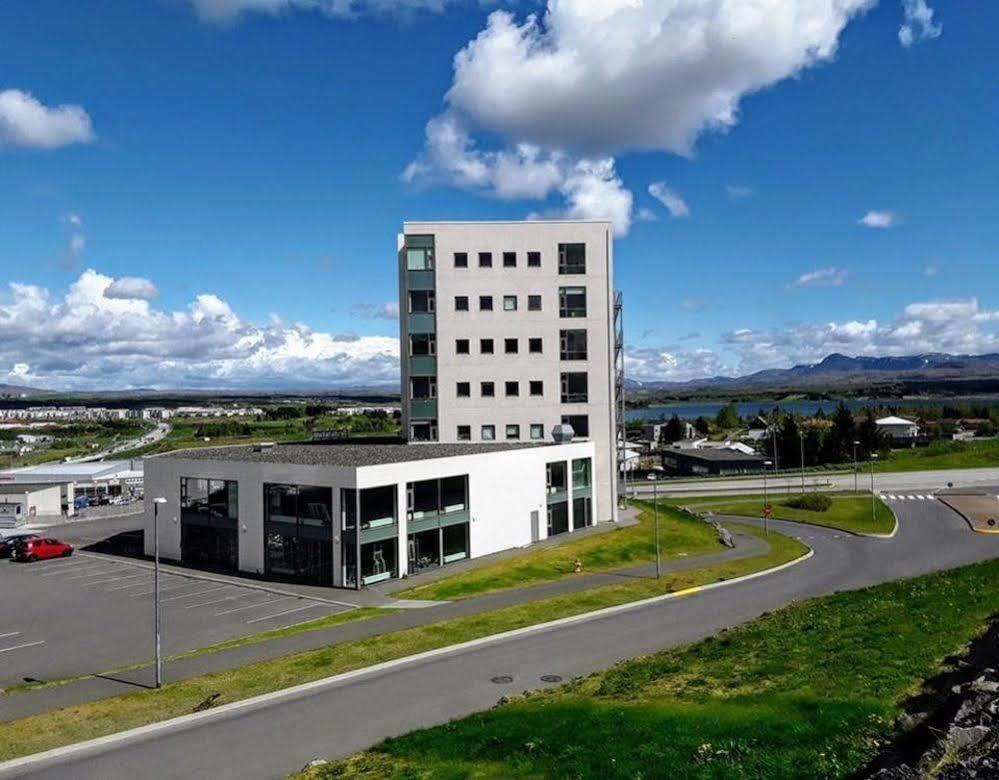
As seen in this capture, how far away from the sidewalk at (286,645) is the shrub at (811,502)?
1548 inches

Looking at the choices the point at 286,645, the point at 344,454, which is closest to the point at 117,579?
the point at 344,454

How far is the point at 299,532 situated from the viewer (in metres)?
42.0

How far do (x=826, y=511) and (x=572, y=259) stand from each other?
1513 inches

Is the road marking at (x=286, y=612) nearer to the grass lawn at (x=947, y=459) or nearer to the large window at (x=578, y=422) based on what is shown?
the large window at (x=578, y=422)

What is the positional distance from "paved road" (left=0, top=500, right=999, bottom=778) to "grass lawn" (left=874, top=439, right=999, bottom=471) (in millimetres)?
78927

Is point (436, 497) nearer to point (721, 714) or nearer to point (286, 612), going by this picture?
point (286, 612)

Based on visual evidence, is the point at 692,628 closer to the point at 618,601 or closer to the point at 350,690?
the point at 618,601

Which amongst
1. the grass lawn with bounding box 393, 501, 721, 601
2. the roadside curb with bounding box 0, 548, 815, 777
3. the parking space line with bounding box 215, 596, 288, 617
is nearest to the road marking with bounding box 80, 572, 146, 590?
the parking space line with bounding box 215, 596, 288, 617

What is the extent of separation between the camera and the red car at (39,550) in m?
48.5

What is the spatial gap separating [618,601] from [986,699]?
22.8 metres

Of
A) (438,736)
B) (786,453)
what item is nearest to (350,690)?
(438,736)

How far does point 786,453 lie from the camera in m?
133

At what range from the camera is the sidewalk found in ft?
78.5

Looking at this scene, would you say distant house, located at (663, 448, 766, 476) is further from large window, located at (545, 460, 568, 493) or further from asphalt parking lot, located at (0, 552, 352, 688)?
asphalt parking lot, located at (0, 552, 352, 688)
